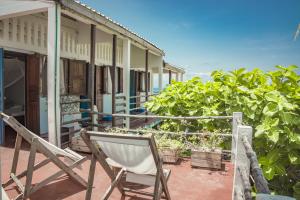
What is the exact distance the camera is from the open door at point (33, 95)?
6777 millimetres

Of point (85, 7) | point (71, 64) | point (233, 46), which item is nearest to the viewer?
point (85, 7)

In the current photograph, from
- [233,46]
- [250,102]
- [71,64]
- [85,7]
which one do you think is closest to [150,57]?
[71,64]

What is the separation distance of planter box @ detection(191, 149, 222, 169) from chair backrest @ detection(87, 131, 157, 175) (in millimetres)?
2073

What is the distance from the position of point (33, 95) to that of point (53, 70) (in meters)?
2.34

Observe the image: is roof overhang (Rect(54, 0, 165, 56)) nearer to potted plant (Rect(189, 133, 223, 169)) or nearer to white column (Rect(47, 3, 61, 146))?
white column (Rect(47, 3, 61, 146))

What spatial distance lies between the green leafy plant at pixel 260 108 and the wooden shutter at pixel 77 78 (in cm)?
277

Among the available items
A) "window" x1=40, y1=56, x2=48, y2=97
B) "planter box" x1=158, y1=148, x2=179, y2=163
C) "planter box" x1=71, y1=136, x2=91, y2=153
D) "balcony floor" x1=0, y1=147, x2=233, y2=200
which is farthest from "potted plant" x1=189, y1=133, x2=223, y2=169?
"window" x1=40, y1=56, x2=48, y2=97

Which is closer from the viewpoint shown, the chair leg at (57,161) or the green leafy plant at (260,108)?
the chair leg at (57,161)

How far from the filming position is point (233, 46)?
42.9 m

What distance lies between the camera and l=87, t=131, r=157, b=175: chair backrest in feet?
8.39

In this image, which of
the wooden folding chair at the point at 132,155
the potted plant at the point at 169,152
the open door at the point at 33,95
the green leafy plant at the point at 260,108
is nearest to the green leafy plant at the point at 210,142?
the green leafy plant at the point at 260,108

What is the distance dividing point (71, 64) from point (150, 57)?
17.7 feet

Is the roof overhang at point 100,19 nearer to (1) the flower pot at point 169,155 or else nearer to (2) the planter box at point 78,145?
(2) the planter box at point 78,145

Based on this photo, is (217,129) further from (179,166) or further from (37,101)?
(37,101)
